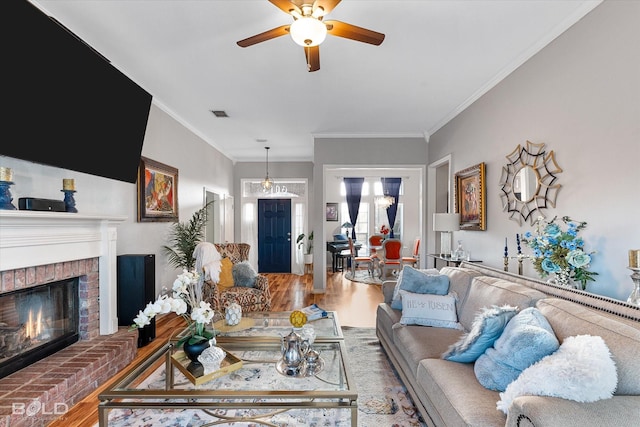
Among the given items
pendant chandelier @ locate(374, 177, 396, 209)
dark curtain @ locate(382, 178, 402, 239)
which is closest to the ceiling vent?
pendant chandelier @ locate(374, 177, 396, 209)

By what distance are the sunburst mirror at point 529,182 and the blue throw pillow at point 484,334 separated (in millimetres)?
1353

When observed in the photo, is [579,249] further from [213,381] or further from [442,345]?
[213,381]

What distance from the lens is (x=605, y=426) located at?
109 cm

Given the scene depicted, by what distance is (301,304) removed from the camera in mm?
5105

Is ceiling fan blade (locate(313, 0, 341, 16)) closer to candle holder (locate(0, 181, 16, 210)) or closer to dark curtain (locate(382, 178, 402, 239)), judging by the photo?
candle holder (locate(0, 181, 16, 210))

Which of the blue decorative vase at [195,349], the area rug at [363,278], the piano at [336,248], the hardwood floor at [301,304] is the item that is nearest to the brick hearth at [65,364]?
the hardwood floor at [301,304]

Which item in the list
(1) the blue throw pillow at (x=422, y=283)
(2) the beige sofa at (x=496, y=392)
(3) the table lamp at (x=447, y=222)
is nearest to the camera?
(2) the beige sofa at (x=496, y=392)

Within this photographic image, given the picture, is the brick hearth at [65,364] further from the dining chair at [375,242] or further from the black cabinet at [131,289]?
the dining chair at [375,242]

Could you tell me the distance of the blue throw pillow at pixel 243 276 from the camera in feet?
14.6

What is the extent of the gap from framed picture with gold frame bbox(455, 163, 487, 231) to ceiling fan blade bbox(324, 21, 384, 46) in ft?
7.69

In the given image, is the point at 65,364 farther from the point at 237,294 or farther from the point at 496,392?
the point at 496,392

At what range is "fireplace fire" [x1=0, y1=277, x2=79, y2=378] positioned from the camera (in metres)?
2.24

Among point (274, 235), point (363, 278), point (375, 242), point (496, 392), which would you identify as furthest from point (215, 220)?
point (496, 392)

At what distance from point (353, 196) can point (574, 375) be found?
813 centimetres
